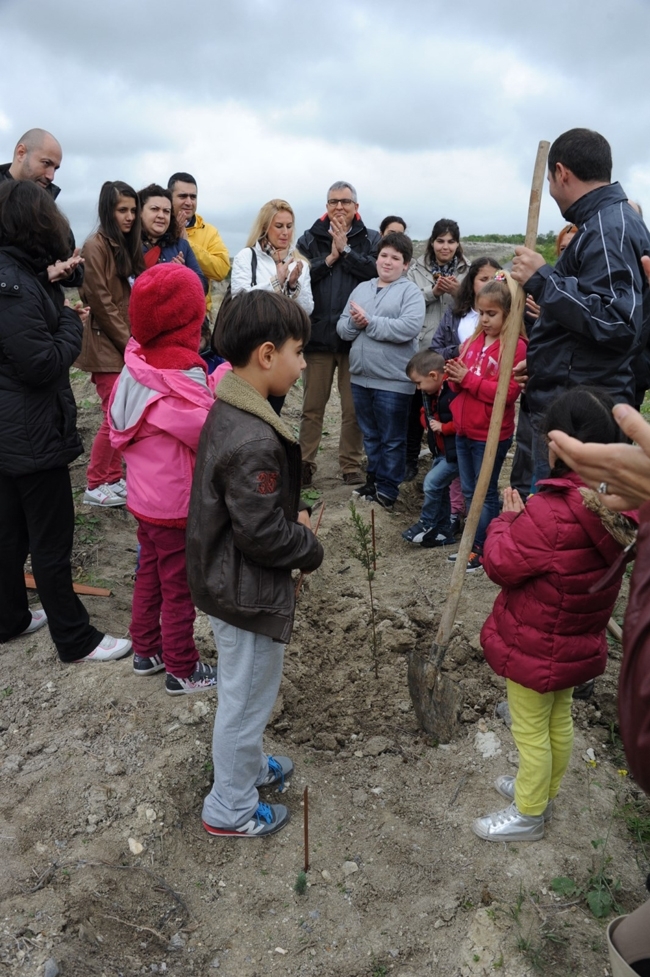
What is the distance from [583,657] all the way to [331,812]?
1.29 meters

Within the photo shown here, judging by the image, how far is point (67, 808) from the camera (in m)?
3.08

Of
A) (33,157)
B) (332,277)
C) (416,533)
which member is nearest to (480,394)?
(416,533)

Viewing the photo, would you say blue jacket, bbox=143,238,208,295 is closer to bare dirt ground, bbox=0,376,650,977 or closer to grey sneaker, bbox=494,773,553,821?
bare dirt ground, bbox=0,376,650,977

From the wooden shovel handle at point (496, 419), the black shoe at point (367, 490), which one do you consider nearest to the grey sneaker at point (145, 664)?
the wooden shovel handle at point (496, 419)

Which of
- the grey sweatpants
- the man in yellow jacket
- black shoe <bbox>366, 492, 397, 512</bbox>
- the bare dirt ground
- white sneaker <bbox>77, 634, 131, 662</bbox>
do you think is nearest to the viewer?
the bare dirt ground

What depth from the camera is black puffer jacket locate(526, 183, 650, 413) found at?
321 centimetres

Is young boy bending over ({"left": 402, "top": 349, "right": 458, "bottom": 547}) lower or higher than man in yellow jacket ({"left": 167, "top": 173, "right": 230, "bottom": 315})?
lower

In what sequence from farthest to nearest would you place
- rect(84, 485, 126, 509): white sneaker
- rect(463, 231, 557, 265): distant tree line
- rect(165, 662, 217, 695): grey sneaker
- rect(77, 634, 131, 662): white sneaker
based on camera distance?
1. rect(463, 231, 557, 265): distant tree line
2. rect(84, 485, 126, 509): white sneaker
3. rect(77, 634, 131, 662): white sneaker
4. rect(165, 662, 217, 695): grey sneaker

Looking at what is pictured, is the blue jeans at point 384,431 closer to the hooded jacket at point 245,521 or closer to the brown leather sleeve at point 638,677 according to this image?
the hooded jacket at point 245,521

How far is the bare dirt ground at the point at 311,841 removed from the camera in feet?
8.36

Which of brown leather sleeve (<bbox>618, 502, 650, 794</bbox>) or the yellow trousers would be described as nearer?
brown leather sleeve (<bbox>618, 502, 650, 794</bbox>)

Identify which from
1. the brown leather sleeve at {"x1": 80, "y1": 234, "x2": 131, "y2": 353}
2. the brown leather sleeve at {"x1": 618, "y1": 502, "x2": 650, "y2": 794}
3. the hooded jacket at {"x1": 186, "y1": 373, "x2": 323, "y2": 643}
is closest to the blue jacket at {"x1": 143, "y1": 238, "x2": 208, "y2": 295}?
the brown leather sleeve at {"x1": 80, "y1": 234, "x2": 131, "y2": 353}

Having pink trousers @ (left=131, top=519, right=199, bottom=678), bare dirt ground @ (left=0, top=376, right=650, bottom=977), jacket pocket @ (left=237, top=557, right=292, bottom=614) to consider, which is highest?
jacket pocket @ (left=237, top=557, right=292, bottom=614)

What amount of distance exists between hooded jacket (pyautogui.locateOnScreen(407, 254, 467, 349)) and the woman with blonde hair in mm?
1072
